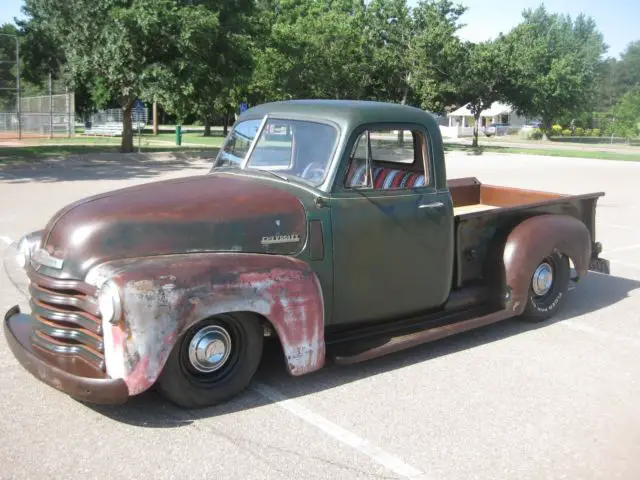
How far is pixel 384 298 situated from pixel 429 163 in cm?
109

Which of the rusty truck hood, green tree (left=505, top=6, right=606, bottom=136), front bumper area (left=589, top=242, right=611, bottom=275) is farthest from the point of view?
green tree (left=505, top=6, right=606, bottom=136)

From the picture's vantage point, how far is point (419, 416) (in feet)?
13.1

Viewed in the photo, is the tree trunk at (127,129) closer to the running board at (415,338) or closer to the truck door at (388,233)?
the truck door at (388,233)

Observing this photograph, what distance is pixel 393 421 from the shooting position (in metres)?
3.92

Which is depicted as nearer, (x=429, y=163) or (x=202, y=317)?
(x=202, y=317)

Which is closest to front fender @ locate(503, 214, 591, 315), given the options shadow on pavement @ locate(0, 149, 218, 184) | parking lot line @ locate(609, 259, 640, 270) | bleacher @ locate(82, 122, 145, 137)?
parking lot line @ locate(609, 259, 640, 270)

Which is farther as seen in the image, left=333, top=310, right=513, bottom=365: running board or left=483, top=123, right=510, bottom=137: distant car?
left=483, top=123, right=510, bottom=137: distant car

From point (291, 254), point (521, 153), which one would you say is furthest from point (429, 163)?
point (521, 153)

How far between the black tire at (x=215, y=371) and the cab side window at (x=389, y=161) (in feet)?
3.94

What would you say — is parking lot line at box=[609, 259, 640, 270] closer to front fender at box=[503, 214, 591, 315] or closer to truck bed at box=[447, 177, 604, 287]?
truck bed at box=[447, 177, 604, 287]

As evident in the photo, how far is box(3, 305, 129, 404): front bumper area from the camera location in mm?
3486

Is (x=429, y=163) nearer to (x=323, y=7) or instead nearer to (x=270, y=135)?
(x=270, y=135)

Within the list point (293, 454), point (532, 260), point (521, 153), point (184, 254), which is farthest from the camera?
point (521, 153)

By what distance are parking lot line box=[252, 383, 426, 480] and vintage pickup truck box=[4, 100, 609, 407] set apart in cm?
22
